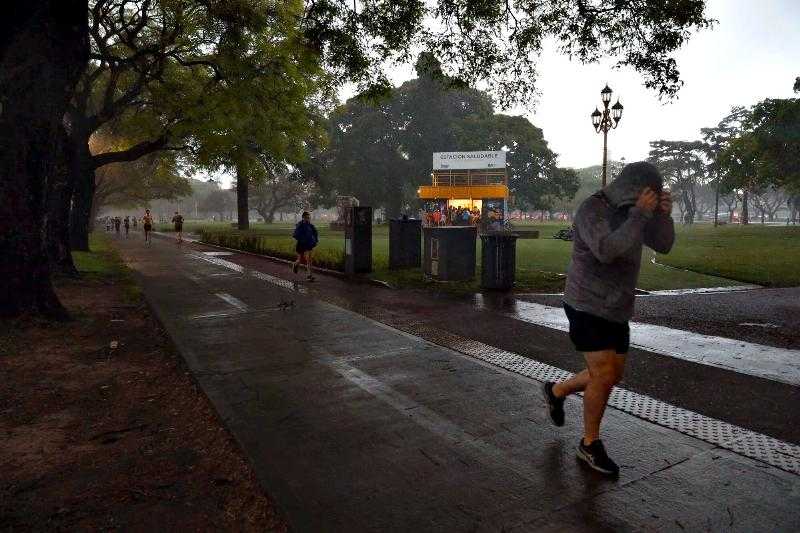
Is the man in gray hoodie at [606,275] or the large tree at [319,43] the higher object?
the large tree at [319,43]

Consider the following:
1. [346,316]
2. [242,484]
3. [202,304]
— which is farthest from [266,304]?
[242,484]

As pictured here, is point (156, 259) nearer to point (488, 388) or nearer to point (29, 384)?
point (29, 384)

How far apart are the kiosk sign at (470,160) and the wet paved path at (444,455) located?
36871 millimetres

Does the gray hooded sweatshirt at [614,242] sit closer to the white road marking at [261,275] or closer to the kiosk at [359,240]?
the white road marking at [261,275]

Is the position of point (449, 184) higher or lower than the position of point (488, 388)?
higher

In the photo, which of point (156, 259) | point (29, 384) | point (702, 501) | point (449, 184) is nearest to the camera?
point (702, 501)

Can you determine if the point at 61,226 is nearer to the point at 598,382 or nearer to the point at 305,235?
the point at 305,235

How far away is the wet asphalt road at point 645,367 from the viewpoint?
12.6ft

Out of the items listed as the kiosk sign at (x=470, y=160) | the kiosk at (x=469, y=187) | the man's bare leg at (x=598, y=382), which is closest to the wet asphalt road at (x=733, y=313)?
the man's bare leg at (x=598, y=382)

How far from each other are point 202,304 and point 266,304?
1.17m

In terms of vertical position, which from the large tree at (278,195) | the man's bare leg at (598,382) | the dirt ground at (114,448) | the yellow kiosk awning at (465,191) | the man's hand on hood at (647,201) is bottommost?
the dirt ground at (114,448)

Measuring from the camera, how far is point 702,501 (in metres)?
2.59

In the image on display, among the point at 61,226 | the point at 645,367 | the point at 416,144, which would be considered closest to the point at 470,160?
the point at 416,144

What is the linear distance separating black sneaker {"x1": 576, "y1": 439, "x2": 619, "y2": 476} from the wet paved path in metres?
0.07
